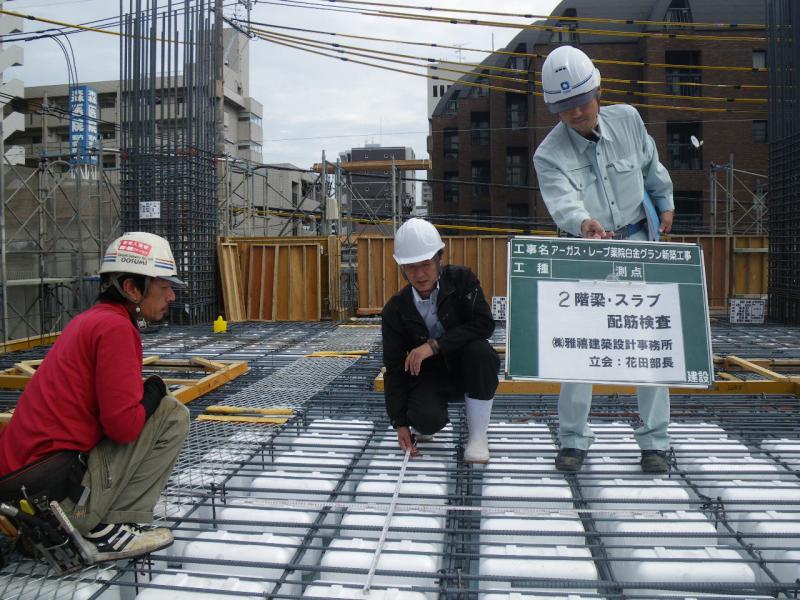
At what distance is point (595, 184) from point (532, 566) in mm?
1796

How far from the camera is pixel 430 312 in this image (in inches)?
133

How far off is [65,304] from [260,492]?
11860 millimetres

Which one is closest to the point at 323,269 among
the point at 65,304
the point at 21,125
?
the point at 65,304

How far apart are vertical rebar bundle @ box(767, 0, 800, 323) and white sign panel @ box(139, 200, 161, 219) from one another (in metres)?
9.54

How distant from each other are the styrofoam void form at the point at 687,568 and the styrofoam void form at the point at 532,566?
5.2 inches

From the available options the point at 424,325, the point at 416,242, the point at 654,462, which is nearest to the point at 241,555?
the point at 424,325

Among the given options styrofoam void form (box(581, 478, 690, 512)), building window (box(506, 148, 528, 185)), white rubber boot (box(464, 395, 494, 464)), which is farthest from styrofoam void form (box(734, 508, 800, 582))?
building window (box(506, 148, 528, 185))

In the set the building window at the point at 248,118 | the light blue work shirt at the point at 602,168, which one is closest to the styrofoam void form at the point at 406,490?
the light blue work shirt at the point at 602,168

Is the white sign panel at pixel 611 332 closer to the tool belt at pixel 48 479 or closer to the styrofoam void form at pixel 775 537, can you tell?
the styrofoam void form at pixel 775 537

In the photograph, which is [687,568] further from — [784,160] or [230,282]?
[784,160]

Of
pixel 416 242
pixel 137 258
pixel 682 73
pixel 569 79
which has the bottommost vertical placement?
pixel 137 258

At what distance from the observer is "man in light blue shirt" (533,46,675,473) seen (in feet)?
9.96

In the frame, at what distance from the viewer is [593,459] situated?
128 inches

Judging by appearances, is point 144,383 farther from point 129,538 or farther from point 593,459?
point 593,459
